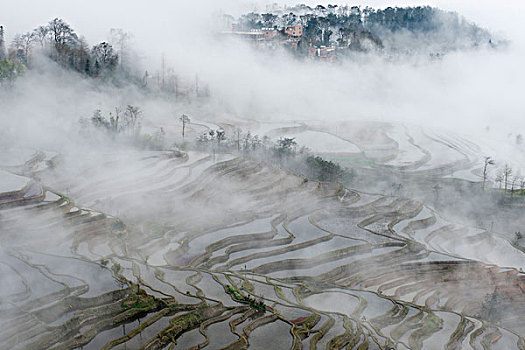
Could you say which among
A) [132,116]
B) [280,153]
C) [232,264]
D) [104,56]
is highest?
[104,56]

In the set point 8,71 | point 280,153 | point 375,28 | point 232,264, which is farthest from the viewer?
point 375,28

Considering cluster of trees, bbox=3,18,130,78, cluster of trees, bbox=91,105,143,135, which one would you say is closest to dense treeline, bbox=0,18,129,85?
cluster of trees, bbox=3,18,130,78

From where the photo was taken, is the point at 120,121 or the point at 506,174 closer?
the point at 506,174

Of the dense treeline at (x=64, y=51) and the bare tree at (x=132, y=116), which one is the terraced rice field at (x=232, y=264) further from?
the dense treeline at (x=64, y=51)

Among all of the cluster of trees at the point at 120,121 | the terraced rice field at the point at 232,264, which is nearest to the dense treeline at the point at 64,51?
the cluster of trees at the point at 120,121

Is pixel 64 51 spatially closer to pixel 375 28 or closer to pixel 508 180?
pixel 508 180

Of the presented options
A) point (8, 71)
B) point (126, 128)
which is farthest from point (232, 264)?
point (8, 71)

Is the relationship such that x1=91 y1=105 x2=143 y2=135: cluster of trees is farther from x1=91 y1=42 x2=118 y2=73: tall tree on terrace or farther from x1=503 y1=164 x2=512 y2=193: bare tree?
x1=503 y1=164 x2=512 y2=193: bare tree
